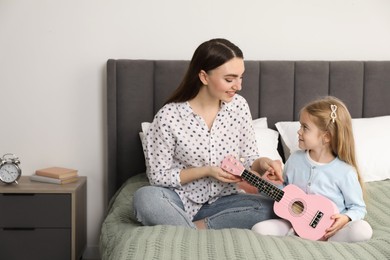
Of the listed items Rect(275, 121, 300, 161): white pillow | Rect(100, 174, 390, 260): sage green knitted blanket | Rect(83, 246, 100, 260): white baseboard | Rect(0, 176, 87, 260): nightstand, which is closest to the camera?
Rect(100, 174, 390, 260): sage green knitted blanket

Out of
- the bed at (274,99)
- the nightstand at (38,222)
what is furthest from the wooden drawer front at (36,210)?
the bed at (274,99)

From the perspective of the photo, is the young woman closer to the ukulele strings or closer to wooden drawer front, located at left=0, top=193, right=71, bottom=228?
the ukulele strings

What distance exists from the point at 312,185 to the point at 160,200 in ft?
1.80

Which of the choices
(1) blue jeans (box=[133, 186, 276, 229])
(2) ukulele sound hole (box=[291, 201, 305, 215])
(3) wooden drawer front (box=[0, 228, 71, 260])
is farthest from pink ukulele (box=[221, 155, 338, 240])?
(3) wooden drawer front (box=[0, 228, 71, 260])

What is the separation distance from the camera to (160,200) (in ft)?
6.58

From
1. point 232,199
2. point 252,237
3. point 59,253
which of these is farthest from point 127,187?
point 252,237

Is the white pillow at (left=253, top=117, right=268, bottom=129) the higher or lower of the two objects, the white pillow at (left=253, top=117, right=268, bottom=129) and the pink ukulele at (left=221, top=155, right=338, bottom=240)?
the higher

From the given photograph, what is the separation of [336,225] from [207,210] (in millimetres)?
529

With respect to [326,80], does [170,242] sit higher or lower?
lower

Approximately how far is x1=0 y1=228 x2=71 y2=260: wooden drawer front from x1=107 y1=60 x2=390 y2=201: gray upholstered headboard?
0.37 metres

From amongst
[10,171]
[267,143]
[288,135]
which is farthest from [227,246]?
[10,171]

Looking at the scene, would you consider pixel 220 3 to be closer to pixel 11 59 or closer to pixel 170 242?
pixel 11 59

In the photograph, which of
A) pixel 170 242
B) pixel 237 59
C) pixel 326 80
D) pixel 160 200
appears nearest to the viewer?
pixel 170 242

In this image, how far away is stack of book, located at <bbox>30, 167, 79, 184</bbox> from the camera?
2.88 meters
